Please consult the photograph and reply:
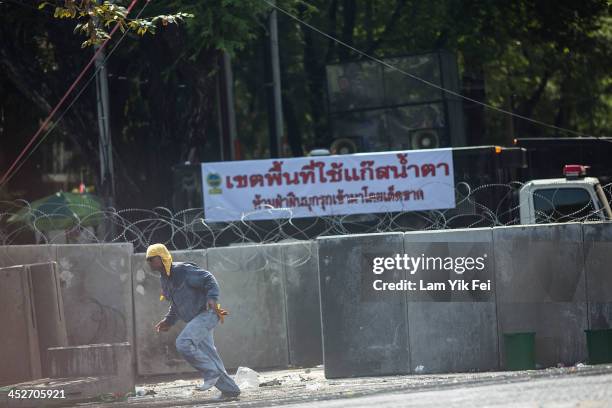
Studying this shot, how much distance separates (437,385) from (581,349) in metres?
2.12

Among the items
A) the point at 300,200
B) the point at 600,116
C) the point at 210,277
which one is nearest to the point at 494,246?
the point at 210,277

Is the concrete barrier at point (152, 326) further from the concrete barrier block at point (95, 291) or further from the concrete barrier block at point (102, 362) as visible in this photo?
the concrete barrier block at point (102, 362)

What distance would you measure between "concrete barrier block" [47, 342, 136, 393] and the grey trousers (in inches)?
32.0

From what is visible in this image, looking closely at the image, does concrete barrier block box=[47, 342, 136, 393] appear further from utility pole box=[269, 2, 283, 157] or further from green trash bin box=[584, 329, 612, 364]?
utility pole box=[269, 2, 283, 157]

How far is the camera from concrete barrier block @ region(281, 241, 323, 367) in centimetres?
1323

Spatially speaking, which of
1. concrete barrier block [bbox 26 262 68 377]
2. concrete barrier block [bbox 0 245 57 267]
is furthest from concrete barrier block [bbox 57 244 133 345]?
concrete barrier block [bbox 26 262 68 377]

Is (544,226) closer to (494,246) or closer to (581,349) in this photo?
(494,246)

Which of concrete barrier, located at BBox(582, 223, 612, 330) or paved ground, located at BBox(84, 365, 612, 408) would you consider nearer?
paved ground, located at BBox(84, 365, 612, 408)

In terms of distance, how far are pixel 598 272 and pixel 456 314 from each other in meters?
1.61

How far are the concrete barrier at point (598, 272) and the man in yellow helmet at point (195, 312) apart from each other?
4.05 meters

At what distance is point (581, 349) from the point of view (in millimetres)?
12000

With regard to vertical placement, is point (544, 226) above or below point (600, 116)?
below

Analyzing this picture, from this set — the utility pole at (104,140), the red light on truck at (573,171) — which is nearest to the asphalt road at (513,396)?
the red light on truck at (573,171)

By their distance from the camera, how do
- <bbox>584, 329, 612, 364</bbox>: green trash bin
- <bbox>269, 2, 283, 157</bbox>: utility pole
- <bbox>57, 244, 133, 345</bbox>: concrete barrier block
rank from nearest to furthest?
<bbox>584, 329, 612, 364</bbox>: green trash bin
<bbox>57, 244, 133, 345</bbox>: concrete barrier block
<bbox>269, 2, 283, 157</bbox>: utility pole
